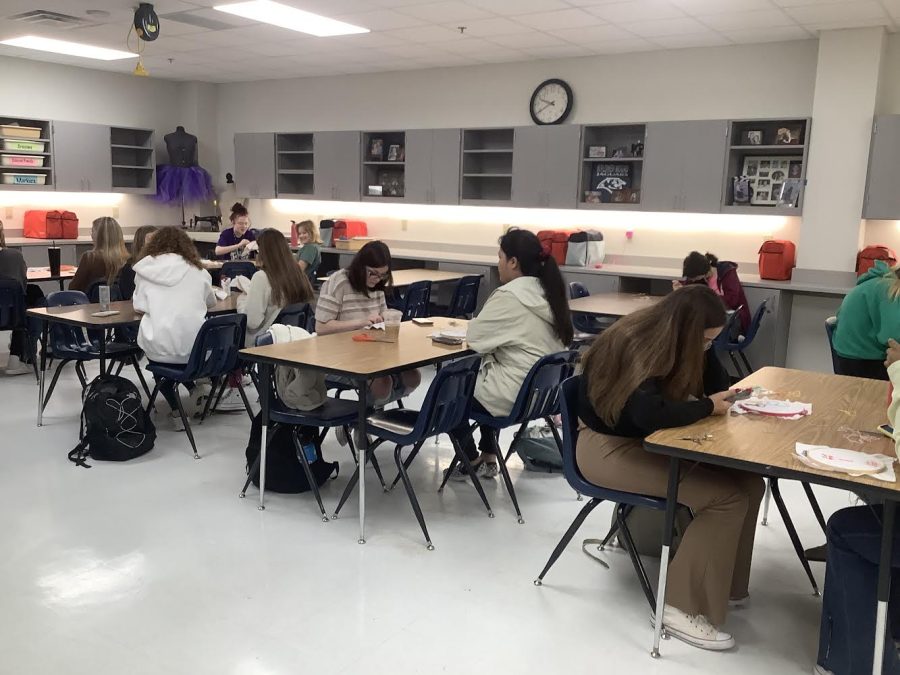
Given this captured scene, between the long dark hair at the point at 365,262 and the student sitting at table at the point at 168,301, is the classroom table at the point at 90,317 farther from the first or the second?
the long dark hair at the point at 365,262

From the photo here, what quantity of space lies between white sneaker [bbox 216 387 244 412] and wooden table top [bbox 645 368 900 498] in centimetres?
343

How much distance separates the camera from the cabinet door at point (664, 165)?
7.13m

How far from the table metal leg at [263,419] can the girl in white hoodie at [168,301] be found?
1.04 m

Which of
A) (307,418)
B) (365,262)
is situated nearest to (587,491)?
(307,418)

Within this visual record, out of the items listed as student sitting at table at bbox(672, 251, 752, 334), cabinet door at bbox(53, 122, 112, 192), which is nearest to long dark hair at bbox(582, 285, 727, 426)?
student sitting at table at bbox(672, 251, 752, 334)

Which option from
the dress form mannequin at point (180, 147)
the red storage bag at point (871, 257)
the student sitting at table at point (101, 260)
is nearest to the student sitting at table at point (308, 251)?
the student sitting at table at point (101, 260)

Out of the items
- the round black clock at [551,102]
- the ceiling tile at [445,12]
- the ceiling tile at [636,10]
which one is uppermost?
the ceiling tile at [636,10]

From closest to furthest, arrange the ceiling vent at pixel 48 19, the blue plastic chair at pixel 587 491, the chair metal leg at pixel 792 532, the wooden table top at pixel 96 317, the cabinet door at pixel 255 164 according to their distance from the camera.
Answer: the blue plastic chair at pixel 587 491, the chair metal leg at pixel 792 532, the wooden table top at pixel 96 317, the ceiling vent at pixel 48 19, the cabinet door at pixel 255 164

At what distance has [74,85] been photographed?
372 inches

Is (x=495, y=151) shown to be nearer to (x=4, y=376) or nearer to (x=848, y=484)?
(x=4, y=376)

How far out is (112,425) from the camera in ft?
14.2

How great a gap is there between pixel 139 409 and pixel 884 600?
146 inches

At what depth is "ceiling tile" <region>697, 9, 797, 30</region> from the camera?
19.2 ft

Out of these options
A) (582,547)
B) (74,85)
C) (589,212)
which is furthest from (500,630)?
(74,85)
